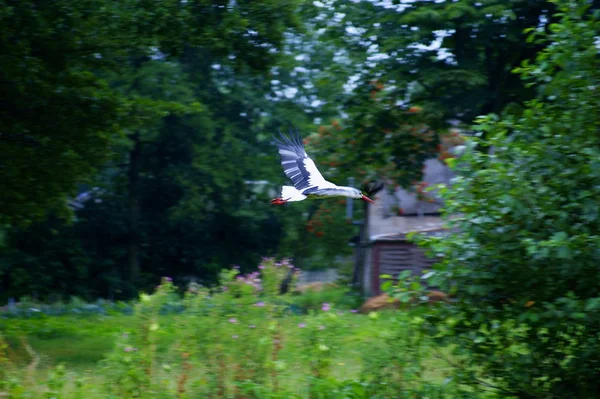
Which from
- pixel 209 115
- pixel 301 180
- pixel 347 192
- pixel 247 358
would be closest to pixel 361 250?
pixel 209 115

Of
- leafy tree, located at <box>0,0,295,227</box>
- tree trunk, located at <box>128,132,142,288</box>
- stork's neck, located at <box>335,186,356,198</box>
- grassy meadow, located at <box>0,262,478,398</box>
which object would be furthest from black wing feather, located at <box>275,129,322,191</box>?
tree trunk, located at <box>128,132,142,288</box>

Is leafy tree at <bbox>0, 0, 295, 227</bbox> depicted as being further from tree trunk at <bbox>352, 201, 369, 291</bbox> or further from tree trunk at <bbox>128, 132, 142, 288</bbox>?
tree trunk at <bbox>128, 132, 142, 288</bbox>

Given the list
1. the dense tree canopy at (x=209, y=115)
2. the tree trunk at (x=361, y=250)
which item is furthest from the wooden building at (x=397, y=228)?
the dense tree canopy at (x=209, y=115)

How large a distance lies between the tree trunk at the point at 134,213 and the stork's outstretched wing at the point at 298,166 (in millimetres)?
20733

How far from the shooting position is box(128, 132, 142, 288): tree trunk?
91.2ft

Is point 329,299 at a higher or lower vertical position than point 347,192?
lower

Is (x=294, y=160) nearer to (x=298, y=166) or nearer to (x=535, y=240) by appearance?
(x=298, y=166)

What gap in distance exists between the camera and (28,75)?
11250 millimetres

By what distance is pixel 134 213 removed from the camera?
28.2 metres

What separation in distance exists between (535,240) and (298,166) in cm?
213

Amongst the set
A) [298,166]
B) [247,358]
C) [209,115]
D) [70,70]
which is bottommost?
[247,358]

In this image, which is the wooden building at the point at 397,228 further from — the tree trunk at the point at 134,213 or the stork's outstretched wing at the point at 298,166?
the stork's outstretched wing at the point at 298,166

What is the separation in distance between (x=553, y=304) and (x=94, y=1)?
27.2ft

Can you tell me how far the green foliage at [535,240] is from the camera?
242 inches
